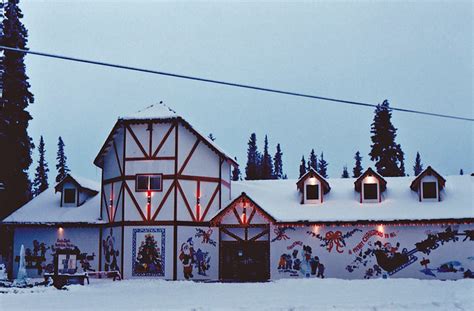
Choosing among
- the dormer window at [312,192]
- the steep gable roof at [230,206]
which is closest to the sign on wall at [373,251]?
the steep gable roof at [230,206]

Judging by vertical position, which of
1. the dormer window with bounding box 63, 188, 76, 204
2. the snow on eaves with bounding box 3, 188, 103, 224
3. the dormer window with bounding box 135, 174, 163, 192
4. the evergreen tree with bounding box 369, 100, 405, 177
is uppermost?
the evergreen tree with bounding box 369, 100, 405, 177

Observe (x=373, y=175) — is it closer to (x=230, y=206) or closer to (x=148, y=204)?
(x=230, y=206)

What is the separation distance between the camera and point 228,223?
36.4m

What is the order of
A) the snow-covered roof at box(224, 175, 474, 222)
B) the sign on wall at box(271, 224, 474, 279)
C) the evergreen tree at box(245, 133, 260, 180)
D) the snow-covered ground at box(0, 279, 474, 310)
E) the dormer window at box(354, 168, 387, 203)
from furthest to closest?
the evergreen tree at box(245, 133, 260, 180), the dormer window at box(354, 168, 387, 203), the snow-covered roof at box(224, 175, 474, 222), the sign on wall at box(271, 224, 474, 279), the snow-covered ground at box(0, 279, 474, 310)

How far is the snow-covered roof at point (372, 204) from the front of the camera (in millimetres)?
34500

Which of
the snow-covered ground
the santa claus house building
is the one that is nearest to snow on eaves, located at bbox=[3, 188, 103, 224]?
Result: the santa claus house building

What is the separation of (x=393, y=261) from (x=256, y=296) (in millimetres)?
12298

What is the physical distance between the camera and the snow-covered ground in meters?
20.9

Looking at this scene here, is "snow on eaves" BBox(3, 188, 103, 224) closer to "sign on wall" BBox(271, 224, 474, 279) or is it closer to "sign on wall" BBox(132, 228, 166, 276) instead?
"sign on wall" BBox(132, 228, 166, 276)

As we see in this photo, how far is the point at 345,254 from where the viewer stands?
34969mm

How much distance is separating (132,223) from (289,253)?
8663mm

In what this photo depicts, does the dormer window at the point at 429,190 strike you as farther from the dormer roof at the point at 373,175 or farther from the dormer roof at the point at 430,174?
the dormer roof at the point at 373,175

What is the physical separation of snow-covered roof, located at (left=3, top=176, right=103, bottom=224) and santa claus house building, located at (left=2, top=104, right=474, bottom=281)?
0.45ft

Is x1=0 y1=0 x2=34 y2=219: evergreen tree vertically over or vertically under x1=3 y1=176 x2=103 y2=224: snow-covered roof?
over
